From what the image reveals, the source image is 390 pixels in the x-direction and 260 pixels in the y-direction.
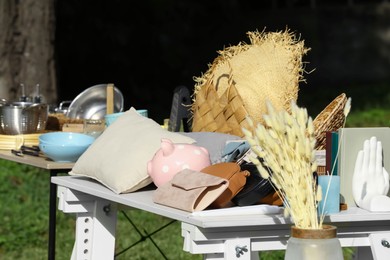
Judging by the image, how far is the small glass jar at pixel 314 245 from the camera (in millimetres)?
2721

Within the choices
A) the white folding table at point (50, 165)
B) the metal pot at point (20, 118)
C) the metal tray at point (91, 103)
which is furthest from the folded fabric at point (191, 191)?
the metal tray at point (91, 103)

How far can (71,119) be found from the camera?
4992 mm

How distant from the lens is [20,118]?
467 cm

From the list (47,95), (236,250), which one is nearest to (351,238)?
(236,250)

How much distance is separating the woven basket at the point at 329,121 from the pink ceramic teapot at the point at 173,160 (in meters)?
0.37

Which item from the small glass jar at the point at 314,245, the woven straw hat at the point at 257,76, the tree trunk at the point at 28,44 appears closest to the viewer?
the small glass jar at the point at 314,245

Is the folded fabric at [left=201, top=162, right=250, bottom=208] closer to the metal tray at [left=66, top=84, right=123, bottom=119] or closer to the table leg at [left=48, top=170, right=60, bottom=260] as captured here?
the table leg at [left=48, top=170, right=60, bottom=260]

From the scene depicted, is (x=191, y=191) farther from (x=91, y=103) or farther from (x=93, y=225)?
(x=91, y=103)

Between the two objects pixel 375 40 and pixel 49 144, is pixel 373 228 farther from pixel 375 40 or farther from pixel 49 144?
pixel 375 40

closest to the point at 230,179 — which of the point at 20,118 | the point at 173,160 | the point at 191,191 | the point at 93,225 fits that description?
the point at 191,191

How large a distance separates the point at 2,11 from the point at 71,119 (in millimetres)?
3805

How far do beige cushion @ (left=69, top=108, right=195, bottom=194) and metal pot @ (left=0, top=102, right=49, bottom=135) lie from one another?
0.91 metres

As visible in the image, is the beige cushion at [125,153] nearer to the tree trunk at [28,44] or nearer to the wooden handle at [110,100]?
the wooden handle at [110,100]

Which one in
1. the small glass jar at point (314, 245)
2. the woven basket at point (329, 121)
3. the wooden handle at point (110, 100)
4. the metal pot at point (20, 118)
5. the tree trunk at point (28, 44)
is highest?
the tree trunk at point (28, 44)
